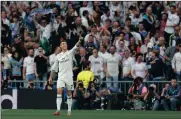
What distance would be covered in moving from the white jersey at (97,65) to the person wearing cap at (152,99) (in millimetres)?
2288

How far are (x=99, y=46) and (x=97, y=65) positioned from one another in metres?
1.32

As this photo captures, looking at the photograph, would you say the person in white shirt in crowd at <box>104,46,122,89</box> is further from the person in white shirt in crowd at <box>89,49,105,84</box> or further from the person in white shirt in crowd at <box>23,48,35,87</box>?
the person in white shirt in crowd at <box>23,48,35,87</box>

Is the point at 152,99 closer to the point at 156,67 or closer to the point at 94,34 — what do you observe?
the point at 156,67

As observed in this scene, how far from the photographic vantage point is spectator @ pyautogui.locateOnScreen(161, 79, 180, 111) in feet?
96.6

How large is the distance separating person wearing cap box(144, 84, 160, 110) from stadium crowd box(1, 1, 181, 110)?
4cm

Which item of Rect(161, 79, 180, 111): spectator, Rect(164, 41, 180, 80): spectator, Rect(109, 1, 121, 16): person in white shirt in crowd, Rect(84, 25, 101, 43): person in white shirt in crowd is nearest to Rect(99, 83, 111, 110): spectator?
Rect(161, 79, 180, 111): spectator

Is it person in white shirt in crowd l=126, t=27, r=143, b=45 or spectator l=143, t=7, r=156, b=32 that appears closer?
person in white shirt in crowd l=126, t=27, r=143, b=45

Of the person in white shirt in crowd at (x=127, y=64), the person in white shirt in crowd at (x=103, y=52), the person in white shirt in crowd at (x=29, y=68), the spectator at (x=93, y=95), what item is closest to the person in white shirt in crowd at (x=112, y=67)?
the person in white shirt in crowd at (x=103, y=52)

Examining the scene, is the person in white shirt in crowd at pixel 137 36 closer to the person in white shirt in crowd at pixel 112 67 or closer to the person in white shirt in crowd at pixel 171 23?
the person in white shirt in crowd at pixel 171 23

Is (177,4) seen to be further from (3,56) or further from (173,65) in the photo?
(3,56)

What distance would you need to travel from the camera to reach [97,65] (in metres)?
30.9

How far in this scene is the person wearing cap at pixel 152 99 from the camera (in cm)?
2947

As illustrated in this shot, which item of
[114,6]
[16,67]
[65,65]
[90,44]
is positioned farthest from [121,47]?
[65,65]

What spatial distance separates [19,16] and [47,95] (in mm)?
5275
